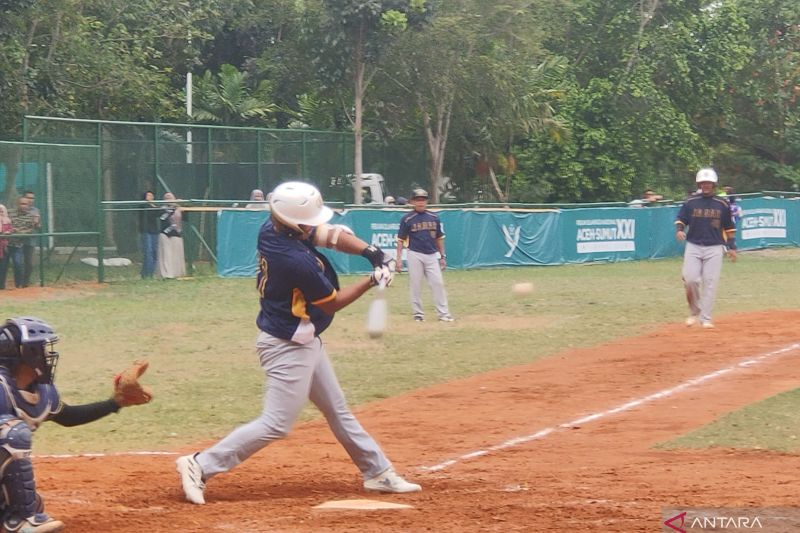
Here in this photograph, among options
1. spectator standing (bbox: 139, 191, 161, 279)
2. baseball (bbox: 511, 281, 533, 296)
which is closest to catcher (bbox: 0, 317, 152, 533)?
baseball (bbox: 511, 281, 533, 296)

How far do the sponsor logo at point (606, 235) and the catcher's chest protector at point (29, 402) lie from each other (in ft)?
88.4

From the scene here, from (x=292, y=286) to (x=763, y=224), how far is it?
31792mm

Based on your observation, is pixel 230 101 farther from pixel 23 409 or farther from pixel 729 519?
pixel 729 519

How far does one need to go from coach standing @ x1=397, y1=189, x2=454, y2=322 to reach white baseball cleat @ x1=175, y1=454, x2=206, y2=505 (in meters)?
11.6

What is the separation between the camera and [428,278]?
1880cm

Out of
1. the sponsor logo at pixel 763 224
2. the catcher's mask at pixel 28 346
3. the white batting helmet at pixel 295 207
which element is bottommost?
the sponsor logo at pixel 763 224

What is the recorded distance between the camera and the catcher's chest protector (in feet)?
19.9

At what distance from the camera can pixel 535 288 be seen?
A: 968 inches

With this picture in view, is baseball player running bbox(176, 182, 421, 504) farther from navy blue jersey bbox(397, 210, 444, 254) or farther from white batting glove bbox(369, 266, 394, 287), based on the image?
navy blue jersey bbox(397, 210, 444, 254)

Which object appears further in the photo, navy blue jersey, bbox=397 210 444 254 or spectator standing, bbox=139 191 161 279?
spectator standing, bbox=139 191 161 279

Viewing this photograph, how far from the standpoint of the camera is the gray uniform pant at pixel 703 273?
17016 millimetres

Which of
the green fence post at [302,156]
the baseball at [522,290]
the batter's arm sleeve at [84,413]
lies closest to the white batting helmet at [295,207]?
the batter's arm sleeve at [84,413]

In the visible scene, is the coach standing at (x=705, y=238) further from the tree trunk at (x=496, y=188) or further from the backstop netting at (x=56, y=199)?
the tree trunk at (x=496, y=188)

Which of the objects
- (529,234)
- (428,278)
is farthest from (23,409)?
(529,234)
